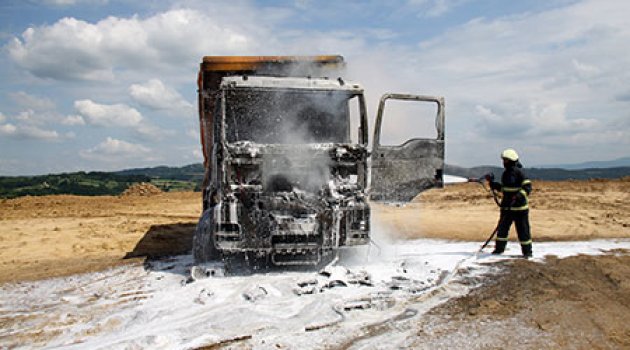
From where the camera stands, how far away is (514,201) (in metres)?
7.31

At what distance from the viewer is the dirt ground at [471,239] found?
4.29 metres

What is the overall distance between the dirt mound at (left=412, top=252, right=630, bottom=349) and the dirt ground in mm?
10

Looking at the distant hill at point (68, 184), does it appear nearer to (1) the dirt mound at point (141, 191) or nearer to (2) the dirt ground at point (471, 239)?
(1) the dirt mound at point (141, 191)

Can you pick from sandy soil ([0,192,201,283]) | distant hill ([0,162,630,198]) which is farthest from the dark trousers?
distant hill ([0,162,630,198])

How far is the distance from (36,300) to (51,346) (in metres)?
1.99

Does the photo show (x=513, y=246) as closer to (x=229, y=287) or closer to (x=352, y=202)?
(x=352, y=202)

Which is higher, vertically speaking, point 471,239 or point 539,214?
point 539,214

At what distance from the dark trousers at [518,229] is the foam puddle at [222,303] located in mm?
245

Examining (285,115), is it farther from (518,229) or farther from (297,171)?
(518,229)

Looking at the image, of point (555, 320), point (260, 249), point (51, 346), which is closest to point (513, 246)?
point (555, 320)

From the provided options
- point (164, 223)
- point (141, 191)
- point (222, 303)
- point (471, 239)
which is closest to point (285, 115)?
point (222, 303)

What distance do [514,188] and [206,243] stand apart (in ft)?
15.7

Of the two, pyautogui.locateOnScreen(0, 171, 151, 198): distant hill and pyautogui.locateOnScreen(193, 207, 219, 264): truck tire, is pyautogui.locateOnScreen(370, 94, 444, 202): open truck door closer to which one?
pyautogui.locateOnScreen(193, 207, 219, 264): truck tire

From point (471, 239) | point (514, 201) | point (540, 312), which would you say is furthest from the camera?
point (471, 239)
